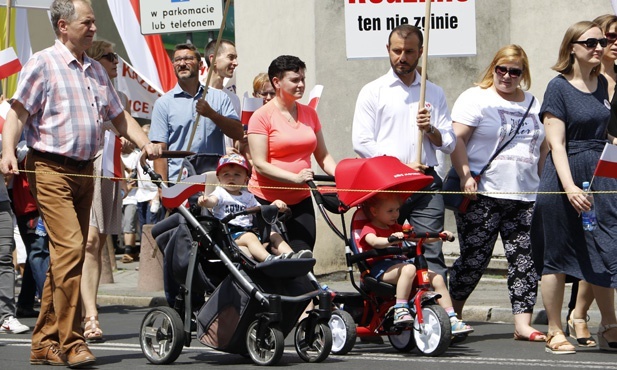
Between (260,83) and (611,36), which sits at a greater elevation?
(611,36)

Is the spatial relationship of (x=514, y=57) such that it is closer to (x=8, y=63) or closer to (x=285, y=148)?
(x=285, y=148)

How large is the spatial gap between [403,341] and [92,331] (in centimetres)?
237

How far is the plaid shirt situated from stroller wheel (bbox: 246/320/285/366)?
152 centimetres

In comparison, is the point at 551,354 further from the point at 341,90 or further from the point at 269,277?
the point at 341,90

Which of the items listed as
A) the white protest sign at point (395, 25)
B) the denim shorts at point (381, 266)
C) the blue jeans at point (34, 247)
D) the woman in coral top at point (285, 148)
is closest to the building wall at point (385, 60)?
the blue jeans at point (34, 247)

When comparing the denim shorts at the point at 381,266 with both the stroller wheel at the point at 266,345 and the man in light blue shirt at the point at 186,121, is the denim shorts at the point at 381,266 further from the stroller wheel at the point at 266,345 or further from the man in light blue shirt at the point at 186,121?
the man in light blue shirt at the point at 186,121

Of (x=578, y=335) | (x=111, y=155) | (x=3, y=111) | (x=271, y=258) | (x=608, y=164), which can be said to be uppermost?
(x=3, y=111)

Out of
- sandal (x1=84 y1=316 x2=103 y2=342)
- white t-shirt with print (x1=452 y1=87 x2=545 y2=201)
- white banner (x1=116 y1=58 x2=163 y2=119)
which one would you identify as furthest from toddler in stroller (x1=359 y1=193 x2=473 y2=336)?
white banner (x1=116 y1=58 x2=163 y2=119)

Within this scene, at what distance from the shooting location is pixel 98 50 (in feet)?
35.2

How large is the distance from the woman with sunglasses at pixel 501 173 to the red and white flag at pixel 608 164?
1511mm

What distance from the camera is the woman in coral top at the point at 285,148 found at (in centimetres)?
981

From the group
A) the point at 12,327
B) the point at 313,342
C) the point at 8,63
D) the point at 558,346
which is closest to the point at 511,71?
the point at 558,346

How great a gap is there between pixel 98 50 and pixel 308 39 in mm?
3895

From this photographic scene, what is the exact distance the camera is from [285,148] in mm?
9844
